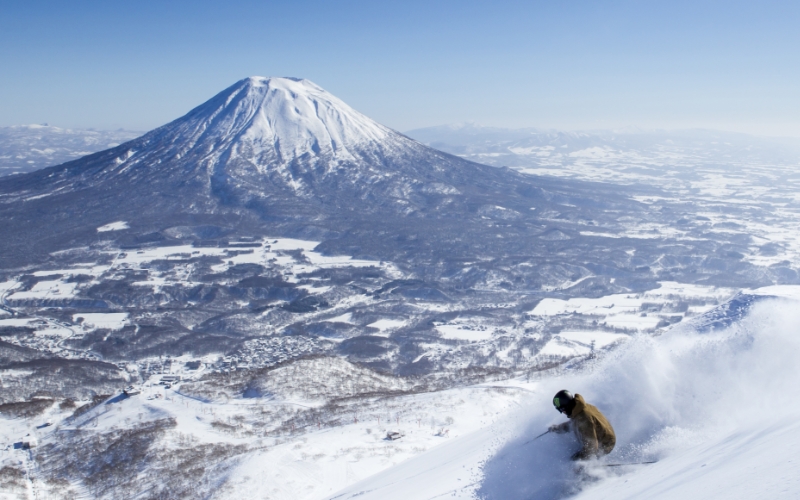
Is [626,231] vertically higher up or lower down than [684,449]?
lower down

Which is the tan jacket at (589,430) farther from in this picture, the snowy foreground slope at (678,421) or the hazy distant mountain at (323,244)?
the hazy distant mountain at (323,244)

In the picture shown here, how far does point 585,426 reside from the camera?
24.9 feet

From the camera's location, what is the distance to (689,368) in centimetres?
924

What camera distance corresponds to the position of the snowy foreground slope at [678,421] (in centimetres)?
679

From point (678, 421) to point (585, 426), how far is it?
73.9 inches

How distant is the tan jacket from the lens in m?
7.52

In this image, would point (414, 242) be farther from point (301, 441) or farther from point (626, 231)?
point (301, 441)

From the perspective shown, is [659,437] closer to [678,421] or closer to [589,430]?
[678,421]

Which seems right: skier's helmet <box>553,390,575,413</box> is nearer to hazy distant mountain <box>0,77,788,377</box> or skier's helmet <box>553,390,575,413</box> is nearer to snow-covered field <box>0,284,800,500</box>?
snow-covered field <box>0,284,800,500</box>

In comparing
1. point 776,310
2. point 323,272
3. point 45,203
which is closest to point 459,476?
point 776,310

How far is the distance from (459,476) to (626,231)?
361ft

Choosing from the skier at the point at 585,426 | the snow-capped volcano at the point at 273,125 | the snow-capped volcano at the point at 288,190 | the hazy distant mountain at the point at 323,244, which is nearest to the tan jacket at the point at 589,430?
the skier at the point at 585,426

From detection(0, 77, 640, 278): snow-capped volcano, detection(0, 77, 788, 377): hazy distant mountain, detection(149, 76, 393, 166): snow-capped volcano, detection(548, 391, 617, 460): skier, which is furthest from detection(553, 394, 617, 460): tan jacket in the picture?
detection(149, 76, 393, 166): snow-capped volcano

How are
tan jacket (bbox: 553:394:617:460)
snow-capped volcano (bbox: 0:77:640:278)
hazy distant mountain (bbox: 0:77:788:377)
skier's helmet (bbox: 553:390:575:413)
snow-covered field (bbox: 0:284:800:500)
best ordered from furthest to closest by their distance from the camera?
1. snow-capped volcano (bbox: 0:77:640:278)
2. hazy distant mountain (bbox: 0:77:788:377)
3. tan jacket (bbox: 553:394:617:460)
4. skier's helmet (bbox: 553:390:575:413)
5. snow-covered field (bbox: 0:284:800:500)
